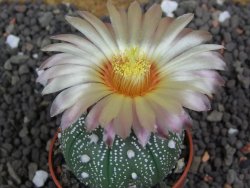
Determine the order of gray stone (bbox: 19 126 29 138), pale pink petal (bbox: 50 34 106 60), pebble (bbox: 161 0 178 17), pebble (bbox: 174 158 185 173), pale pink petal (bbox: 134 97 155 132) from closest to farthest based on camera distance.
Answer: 1. pale pink petal (bbox: 134 97 155 132)
2. pale pink petal (bbox: 50 34 106 60)
3. pebble (bbox: 174 158 185 173)
4. gray stone (bbox: 19 126 29 138)
5. pebble (bbox: 161 0 178 17)

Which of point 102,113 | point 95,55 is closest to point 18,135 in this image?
point 95,55

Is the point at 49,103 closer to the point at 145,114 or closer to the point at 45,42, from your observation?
the point at 45,42

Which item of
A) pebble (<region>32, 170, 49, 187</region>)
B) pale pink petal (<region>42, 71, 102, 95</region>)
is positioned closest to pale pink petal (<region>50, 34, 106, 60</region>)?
pale pink petal (<region>42, 71, 102, 95</region>)

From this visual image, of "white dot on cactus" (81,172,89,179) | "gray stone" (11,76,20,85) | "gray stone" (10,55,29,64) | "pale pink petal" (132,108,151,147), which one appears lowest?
"gray stone" (11,76,20,85)

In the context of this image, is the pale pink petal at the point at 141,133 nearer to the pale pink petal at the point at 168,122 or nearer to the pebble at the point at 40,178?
the pale pink petal at the point at 168,122

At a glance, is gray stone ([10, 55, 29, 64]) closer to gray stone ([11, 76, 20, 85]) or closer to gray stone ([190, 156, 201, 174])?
gray stone ([11, 76, 20, 85])

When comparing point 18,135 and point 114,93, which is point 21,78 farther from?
point 114,93

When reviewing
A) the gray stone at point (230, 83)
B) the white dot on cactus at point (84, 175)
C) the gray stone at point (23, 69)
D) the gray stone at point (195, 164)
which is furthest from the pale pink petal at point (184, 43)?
the gray stone at point (23, 69)

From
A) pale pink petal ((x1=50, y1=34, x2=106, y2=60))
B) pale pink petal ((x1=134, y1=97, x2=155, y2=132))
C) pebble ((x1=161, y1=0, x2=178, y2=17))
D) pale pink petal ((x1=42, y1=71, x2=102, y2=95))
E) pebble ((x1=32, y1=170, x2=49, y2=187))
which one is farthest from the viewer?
pebble ((x1=161, y1=0, x2=178, y2=17))
